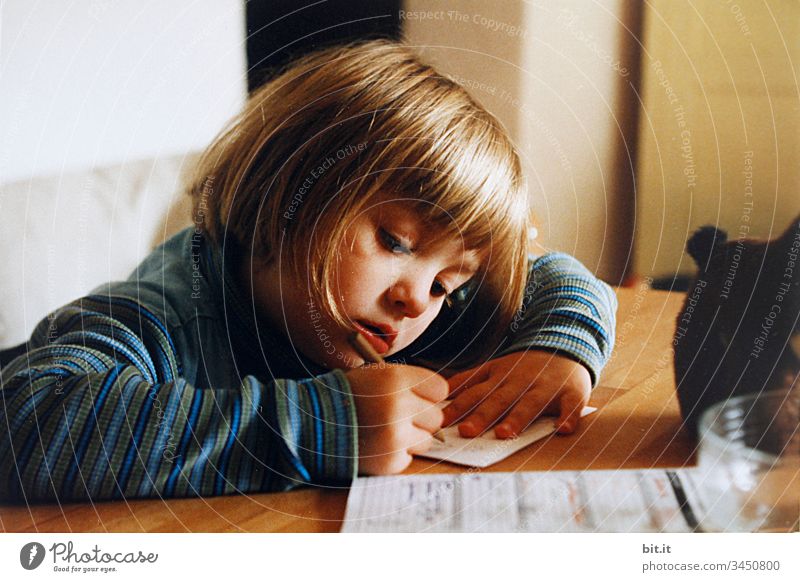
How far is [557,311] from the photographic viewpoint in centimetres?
51

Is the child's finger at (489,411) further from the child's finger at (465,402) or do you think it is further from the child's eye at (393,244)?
the child's eye at (393,244)

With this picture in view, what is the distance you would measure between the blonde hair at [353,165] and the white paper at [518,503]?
4.4 inches

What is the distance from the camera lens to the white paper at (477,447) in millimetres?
497

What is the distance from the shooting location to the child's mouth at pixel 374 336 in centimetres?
50

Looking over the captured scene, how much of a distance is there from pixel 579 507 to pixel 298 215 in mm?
250

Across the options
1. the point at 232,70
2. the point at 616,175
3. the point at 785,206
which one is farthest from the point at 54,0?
the point at 785,206

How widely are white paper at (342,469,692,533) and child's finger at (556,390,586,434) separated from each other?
0.09 ft

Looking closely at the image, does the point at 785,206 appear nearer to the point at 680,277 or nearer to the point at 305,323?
the point at 680,277

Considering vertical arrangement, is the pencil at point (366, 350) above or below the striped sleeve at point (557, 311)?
below

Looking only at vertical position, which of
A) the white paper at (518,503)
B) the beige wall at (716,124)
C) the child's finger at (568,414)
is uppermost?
the beige wall at (716,124)

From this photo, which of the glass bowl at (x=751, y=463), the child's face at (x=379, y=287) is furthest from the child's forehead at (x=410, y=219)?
the glass bowl at (x=751, y=463)

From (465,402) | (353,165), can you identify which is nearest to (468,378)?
(465,402)

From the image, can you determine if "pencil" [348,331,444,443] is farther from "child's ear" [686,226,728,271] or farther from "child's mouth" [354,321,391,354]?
"child's ear" [686,226,728,271]
